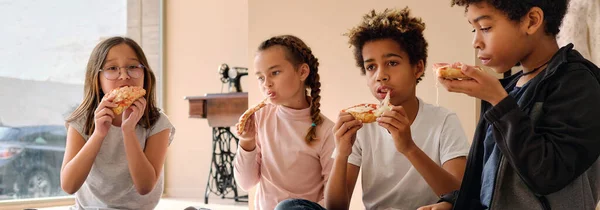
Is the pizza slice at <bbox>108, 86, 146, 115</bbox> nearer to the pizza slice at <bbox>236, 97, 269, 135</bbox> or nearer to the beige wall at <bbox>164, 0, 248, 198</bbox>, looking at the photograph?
the pizza slice at <bbox>236, 97, 269, 135</bbox>

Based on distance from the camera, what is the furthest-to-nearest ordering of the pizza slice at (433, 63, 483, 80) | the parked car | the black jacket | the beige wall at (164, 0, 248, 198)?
the beige wall at (164, 0, 248, 198), the parked car, the pizza slice at (433, 63, 483, 80), the black jacket

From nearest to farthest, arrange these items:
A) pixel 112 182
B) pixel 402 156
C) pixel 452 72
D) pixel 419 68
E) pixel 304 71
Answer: pixel 452 72 < pixel 402 156 < pixel 419 68 < pixel 112 182 < pixel 304 71

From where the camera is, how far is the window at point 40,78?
5.38 meters

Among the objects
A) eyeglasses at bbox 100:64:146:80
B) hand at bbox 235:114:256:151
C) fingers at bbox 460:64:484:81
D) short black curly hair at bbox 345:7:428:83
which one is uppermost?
short black curly hair at bbox 345:7:428:83

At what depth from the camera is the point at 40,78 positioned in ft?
18.6

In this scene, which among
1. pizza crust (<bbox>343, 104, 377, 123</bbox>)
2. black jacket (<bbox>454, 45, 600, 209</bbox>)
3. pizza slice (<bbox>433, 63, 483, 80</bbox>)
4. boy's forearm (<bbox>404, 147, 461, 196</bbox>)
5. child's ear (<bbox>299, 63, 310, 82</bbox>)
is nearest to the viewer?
black jacket (<bbox>454, 45, 600, 209</bbox>)

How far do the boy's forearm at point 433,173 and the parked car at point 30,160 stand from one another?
14.2 ft

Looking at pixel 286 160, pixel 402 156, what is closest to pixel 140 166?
pixel 286 160

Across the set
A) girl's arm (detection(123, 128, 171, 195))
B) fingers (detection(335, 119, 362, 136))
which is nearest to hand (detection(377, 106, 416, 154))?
fingers (detection(335, 119, 362, 136))

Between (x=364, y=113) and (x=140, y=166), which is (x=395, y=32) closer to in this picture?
(x=364, y=113)

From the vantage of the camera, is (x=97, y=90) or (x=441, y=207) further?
(x=97, y=90)

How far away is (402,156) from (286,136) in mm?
540

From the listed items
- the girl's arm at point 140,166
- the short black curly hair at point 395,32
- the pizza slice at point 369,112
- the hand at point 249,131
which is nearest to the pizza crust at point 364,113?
the pizza slice at point 369,112

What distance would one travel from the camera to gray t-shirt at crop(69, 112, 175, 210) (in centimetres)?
244
